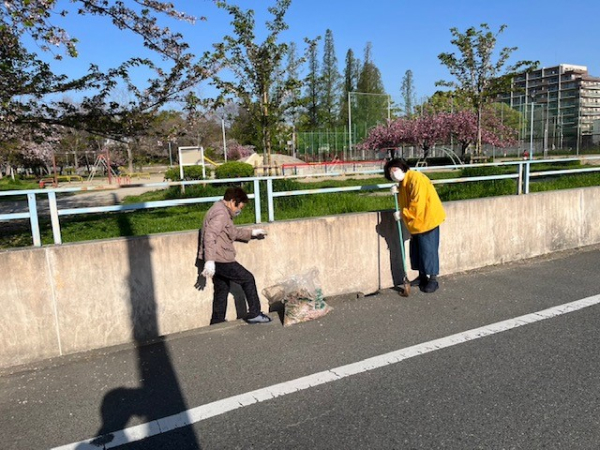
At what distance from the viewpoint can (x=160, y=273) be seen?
4.86m

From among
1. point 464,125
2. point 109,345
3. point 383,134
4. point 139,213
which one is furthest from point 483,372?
point 383,134

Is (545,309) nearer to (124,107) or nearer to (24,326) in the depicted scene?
(24,326)

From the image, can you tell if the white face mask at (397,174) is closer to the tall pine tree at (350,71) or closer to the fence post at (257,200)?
the fence post at (257,200)

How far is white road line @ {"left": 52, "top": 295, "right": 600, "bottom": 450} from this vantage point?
10.2ft

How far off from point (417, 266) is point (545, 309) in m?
1.49

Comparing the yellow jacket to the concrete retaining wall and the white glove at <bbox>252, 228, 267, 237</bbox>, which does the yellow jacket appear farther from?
the white glove at <bbox>252, 228, 267, 237</bbox>

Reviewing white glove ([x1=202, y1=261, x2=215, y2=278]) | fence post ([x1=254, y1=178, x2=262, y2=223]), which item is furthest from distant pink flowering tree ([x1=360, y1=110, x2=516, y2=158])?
white glove ([x1=202, y1=261, x2=215, y2=278])

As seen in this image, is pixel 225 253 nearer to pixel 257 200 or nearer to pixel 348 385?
pixel 257 200

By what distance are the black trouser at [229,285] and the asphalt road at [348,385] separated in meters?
0.15

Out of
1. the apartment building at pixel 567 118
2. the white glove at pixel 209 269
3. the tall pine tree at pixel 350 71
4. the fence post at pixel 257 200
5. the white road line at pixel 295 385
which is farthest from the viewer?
the tall pine tree at pixel 350 71

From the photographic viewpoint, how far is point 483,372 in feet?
12.2

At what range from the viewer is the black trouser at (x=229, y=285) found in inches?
193

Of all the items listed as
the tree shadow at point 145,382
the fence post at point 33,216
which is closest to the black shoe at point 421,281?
the tree shadow at point 145,382

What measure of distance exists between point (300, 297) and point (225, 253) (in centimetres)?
91
